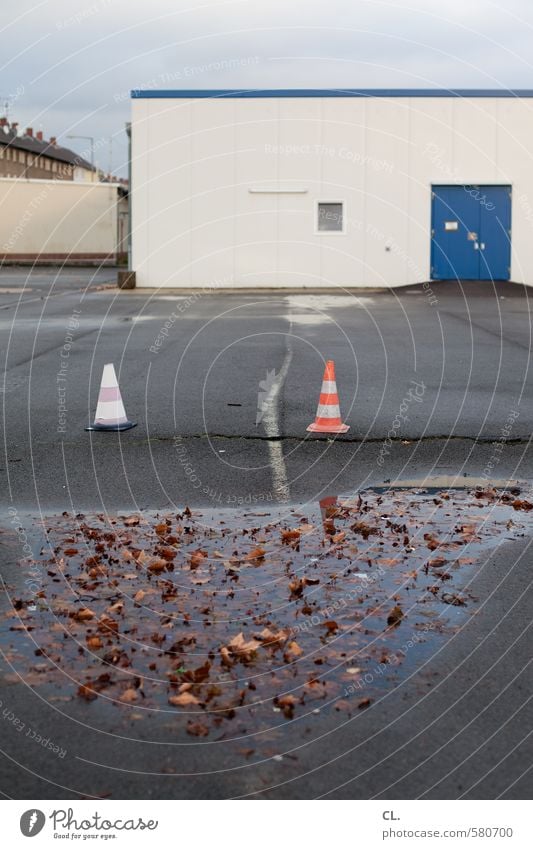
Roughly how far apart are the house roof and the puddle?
81.2 m

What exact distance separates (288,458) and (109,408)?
2151mm

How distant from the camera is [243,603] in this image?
5.82m

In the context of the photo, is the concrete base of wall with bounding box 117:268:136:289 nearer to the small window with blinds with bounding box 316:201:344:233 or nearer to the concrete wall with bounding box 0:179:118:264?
the small window with blinds with bounding box 316:201:344:233

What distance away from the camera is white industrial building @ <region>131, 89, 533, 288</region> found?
34.7 metres

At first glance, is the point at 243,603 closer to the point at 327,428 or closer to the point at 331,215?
the point at 327,428

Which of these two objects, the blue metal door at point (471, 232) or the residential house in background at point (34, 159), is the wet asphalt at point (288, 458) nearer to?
the blue metal door at point (471, 232)

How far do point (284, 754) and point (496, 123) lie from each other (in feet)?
108

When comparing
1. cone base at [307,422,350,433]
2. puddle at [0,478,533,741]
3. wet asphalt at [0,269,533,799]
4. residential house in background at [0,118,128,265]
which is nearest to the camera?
wet asphalt at [0,269,533,799]

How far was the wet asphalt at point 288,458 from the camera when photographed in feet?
13.3

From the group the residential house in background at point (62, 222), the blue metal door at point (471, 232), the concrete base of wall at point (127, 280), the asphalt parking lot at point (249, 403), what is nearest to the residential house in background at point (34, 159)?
the residential house in background at point (62, 222)

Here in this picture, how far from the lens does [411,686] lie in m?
4.81

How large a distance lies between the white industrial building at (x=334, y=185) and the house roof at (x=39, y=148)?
52.5m

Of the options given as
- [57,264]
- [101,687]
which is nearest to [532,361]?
[101,687]

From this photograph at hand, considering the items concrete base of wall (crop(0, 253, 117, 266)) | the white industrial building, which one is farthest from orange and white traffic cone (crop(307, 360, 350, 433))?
concrete base of wall (crop(0, 253, 117, 266))
